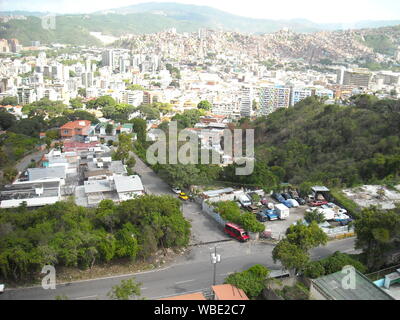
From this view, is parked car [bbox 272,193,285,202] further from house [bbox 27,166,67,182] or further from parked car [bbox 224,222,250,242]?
house [bbox 27,166,67,182]

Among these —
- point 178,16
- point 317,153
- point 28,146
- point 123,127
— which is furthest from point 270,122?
point 178,16

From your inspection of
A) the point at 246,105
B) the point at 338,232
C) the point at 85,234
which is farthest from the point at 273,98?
the point at 85,234

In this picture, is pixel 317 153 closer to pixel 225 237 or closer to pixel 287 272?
pixel 225 237

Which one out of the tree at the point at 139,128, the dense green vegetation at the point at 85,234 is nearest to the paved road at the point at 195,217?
the dense green vegetation at the point at 85,234

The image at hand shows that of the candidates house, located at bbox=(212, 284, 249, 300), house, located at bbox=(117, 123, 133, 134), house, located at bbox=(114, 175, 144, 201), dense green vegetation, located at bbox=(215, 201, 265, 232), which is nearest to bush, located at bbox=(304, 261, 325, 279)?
house, located at bbox=(212, 284, 249, 300)

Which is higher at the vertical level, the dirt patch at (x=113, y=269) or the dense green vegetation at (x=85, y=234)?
the dense green vegetation at (x=85, y=234)

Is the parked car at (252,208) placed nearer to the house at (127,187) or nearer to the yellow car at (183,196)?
the yellow car at (183,196)

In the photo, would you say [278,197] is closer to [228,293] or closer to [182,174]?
[182,174]
